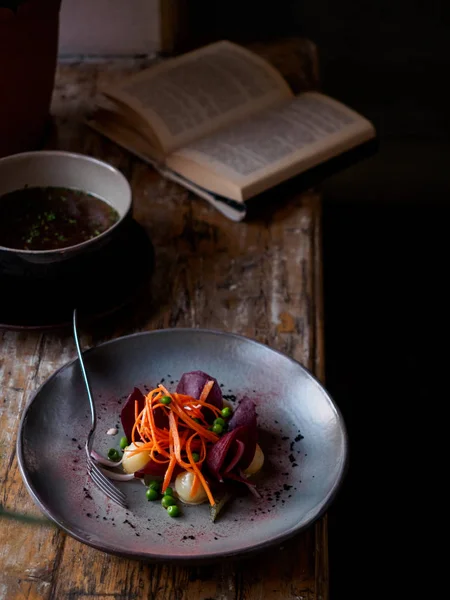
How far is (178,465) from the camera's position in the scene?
750 millimetres

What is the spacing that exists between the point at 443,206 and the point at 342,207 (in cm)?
30

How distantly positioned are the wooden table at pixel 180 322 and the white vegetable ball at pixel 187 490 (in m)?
0.06

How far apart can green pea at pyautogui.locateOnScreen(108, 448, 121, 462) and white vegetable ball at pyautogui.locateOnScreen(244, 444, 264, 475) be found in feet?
0.43

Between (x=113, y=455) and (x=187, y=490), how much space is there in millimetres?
94

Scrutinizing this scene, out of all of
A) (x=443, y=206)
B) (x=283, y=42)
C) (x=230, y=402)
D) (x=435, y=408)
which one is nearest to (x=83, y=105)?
(x=283, y=42)

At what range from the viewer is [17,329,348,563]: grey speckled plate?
0.69 m

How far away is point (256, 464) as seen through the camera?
2.50 feet

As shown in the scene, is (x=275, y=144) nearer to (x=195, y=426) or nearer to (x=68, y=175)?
(x=68, y=175)

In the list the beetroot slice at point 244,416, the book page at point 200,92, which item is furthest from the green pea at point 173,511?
the book page at point 200,92

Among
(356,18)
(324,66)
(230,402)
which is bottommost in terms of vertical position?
(324,66)

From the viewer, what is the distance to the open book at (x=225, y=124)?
1195 millimetres

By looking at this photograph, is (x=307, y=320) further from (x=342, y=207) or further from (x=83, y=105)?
(x=342, y=207)

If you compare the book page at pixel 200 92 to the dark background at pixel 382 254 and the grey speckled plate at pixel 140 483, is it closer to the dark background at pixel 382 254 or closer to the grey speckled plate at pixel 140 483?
the dark background at pixel 382 254

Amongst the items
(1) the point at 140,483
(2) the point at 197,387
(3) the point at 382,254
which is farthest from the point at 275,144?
(3) the point at 382,254
